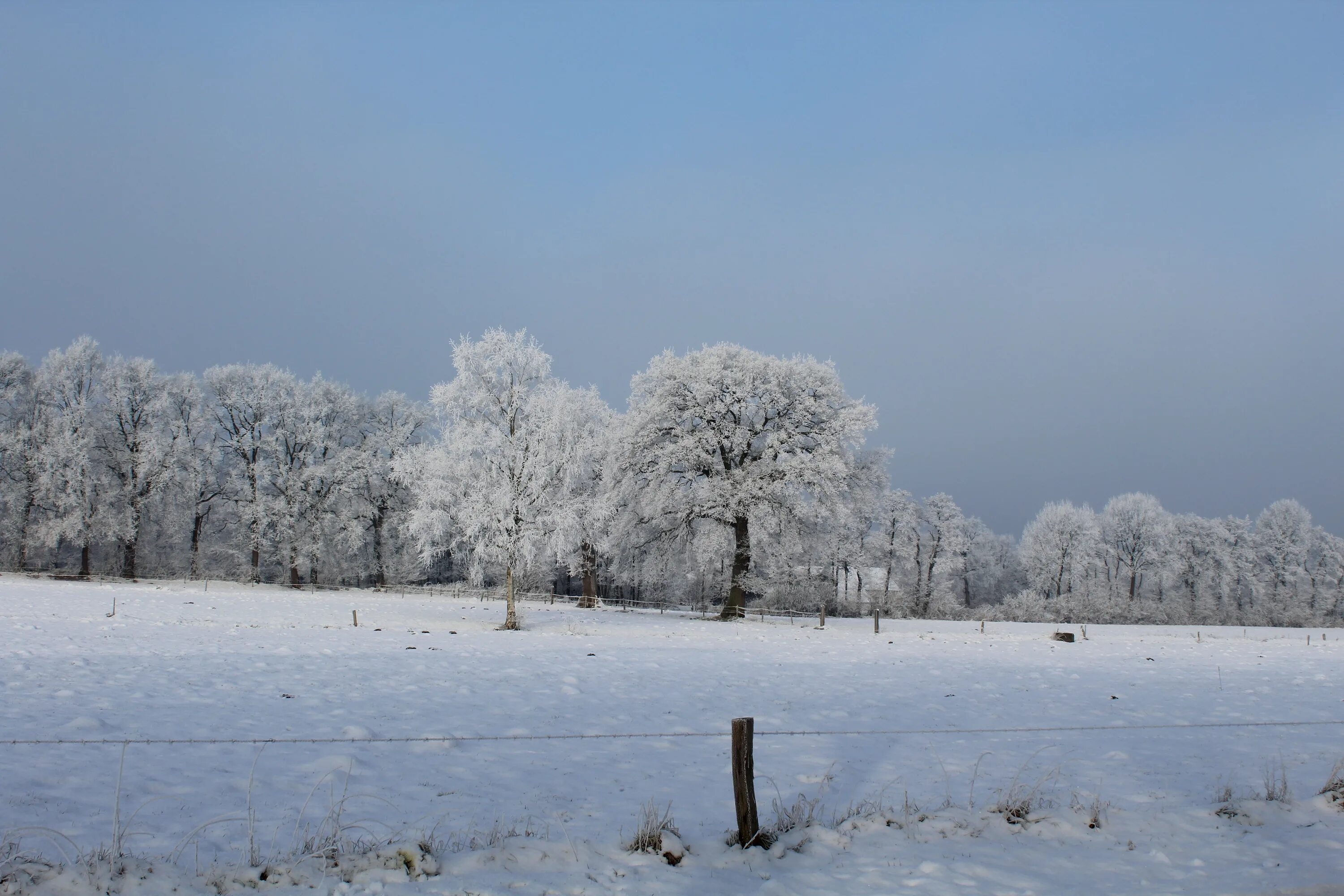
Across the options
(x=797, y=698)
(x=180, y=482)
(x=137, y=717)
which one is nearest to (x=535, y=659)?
(x=797, y=698)

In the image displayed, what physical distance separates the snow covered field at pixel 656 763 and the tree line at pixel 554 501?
10424 millimetres

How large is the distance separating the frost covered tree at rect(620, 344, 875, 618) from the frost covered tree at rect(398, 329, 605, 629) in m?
6.33

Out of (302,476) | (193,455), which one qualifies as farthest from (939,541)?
(193,455)

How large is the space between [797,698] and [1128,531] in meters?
67.7

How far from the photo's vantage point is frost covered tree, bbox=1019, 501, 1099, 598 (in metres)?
66.6

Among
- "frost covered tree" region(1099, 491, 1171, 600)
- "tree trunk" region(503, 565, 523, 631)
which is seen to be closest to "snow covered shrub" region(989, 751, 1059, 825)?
"tree trunk" region(503, 565, 523, 631)

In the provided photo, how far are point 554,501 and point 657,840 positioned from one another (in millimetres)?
22216

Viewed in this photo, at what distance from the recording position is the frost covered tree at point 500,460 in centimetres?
2719

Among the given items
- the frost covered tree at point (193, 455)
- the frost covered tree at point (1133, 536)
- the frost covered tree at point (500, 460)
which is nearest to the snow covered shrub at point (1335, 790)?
the frost covered tree at point (500, 460)

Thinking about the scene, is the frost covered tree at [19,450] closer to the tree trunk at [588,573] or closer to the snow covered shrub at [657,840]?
the tree trunk at [588,573]

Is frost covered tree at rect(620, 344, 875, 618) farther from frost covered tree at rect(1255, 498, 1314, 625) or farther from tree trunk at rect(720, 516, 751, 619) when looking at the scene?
frost covered tree at rect(1255, 498, 1314, 625)

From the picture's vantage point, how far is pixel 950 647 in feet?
83.1

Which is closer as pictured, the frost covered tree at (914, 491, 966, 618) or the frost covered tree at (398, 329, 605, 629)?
the frost covered tree at (398, 329, 605, 629)

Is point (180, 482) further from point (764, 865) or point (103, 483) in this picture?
point (764, 865)
